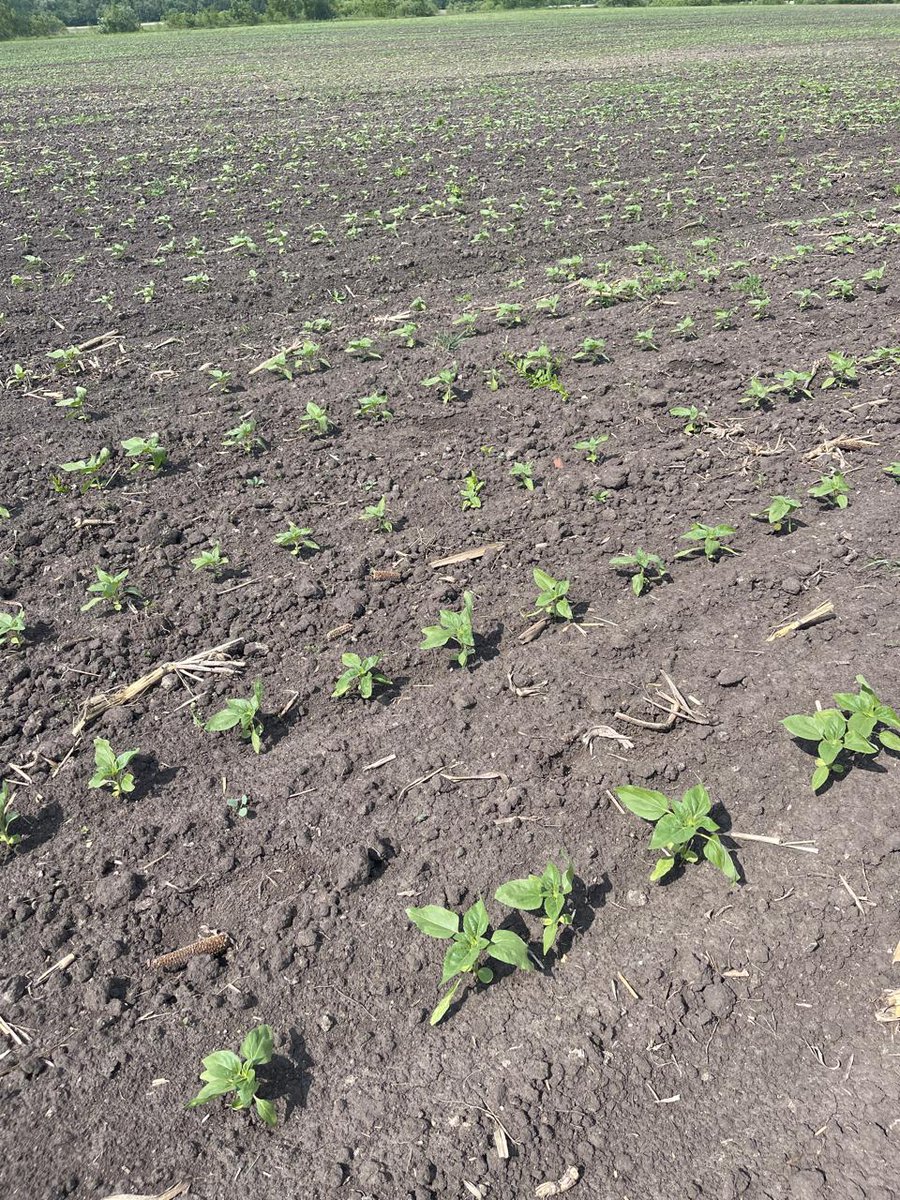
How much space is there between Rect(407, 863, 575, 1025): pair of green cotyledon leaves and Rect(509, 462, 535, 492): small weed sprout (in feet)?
8.43

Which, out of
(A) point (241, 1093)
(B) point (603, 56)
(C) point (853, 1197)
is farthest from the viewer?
(B) point (603, 56)

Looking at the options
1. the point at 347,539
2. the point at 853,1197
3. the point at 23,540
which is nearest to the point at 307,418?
the point at 347,539

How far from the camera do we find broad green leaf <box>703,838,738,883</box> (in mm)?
2553

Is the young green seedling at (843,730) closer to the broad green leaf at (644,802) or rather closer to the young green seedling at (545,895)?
the broad green leaf at (644,802)

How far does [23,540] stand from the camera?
4.47m

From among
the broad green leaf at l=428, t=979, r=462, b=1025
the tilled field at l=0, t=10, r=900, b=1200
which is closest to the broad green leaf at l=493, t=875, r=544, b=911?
the tilled field at l=0, t=10, r=900, b=1200

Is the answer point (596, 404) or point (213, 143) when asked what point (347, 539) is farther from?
point (213, 143)

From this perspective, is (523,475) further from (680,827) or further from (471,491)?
(680,827)

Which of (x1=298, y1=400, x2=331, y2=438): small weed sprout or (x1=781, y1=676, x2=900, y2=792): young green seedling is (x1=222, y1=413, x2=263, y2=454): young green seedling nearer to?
(x1=298, y1=400, x2=331, y2=438): small weed sprout

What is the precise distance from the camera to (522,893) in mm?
2477

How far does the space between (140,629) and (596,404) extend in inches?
128

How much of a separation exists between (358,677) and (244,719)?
1.58 feet

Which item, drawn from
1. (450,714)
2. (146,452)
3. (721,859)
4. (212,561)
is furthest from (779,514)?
(146,452)

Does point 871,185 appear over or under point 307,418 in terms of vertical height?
over
